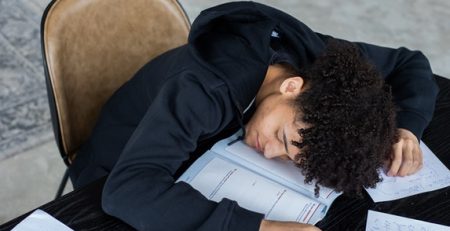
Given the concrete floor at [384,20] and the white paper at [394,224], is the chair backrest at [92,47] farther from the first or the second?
the concrete floor at [384,20]

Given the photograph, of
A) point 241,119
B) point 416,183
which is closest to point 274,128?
point 241,119

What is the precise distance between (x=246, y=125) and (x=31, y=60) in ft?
5.42

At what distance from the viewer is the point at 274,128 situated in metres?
1.01

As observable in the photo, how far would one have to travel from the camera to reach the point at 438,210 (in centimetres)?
100

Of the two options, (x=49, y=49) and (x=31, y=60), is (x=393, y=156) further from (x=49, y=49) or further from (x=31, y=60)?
(x=31, y=60)

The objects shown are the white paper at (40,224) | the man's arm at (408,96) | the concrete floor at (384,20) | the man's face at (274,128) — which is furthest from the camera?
the concrete floor at (384,20)

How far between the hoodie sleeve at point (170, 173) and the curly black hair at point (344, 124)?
0.14m

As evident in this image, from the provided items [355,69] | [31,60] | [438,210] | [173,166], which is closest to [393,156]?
[438,210]

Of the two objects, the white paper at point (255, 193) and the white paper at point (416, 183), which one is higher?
the white paper at point (416, 183)

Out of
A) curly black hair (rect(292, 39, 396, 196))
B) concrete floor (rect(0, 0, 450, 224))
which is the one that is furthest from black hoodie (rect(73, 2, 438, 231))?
concrete floor (rect(0, 0, 450, 224))

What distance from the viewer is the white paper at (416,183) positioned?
1032mm

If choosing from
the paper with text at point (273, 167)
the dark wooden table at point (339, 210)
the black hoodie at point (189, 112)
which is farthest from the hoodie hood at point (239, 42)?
the dark wooden table at point (339, 210)

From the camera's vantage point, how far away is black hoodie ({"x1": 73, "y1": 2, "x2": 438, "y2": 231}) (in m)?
0.87

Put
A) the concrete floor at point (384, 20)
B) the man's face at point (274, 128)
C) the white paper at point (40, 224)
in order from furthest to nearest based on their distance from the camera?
1. the concrete floor at point (384, 20)
2. the man's face at point (274, 128)
3. the white paper at point (40, 224)
